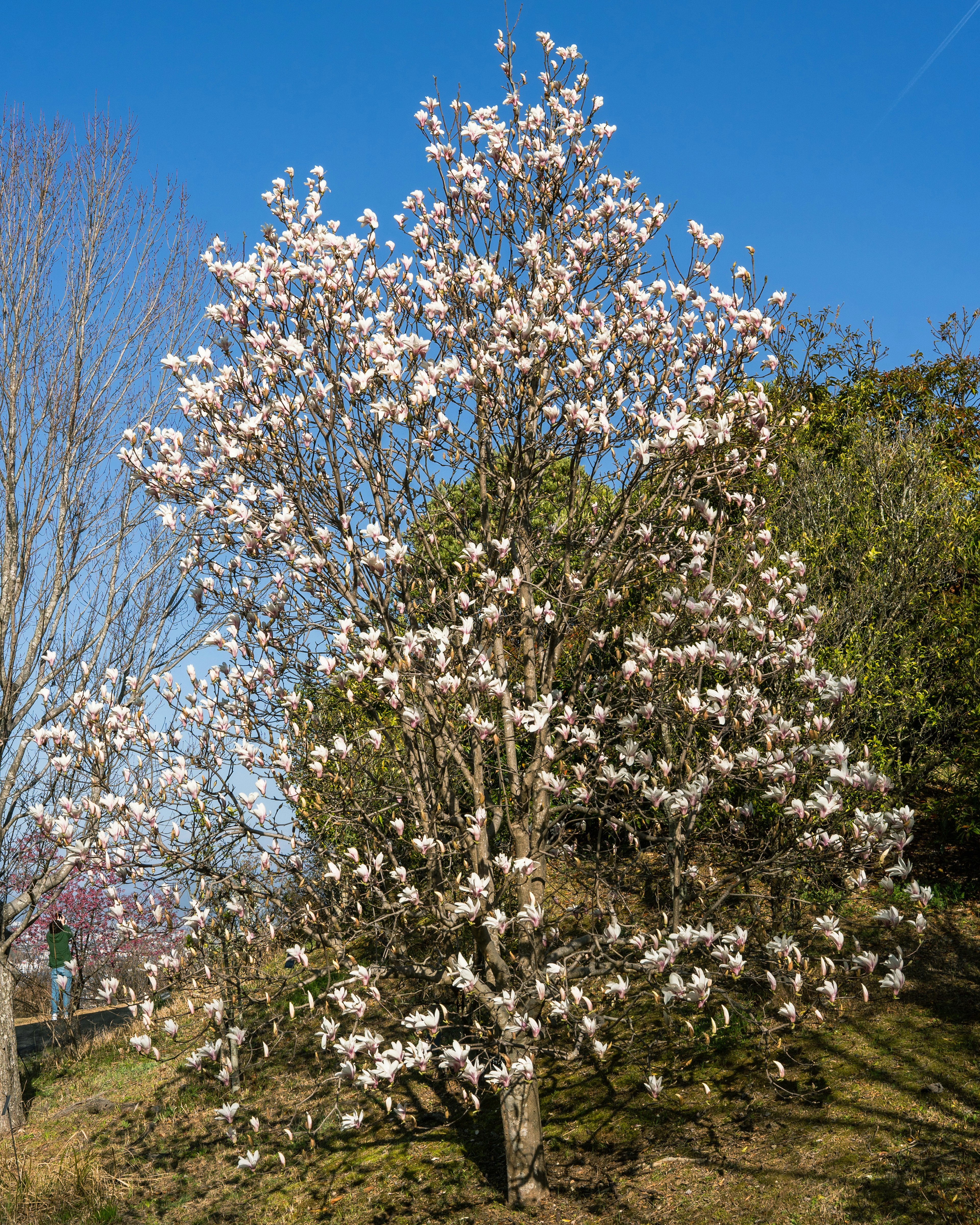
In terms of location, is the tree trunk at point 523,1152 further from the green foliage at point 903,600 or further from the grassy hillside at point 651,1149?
the green foliage at point 903,600

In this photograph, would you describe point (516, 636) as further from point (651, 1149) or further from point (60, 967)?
point (60, 967)

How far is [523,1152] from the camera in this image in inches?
245

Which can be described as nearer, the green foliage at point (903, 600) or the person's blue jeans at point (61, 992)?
the green foliage at point (903, 600)

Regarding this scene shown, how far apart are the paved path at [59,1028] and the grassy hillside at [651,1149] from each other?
4784 mm

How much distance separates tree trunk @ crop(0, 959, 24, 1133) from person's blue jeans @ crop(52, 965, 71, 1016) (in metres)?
3.86

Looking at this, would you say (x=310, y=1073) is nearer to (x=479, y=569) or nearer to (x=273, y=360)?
(x=479, y=569)

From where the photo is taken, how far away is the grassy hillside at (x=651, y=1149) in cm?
555

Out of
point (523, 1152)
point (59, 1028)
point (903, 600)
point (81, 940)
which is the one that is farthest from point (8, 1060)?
point (903, 600)

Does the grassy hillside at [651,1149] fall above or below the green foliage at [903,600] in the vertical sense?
below

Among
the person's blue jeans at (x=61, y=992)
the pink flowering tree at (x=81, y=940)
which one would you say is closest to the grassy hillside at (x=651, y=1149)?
the pink flowering tree at (x=81, y=940)

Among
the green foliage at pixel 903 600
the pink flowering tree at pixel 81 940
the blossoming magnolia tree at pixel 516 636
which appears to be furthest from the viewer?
the pink flowering tree at pixel 81 940

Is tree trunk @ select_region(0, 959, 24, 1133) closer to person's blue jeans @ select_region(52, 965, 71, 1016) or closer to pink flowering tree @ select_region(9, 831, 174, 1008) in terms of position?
pink flowering tree @ select_region(9, 831, 174, 1008)

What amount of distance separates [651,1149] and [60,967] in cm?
1238

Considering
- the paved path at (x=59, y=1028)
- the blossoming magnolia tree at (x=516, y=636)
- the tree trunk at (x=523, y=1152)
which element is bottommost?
the paved path at (x=59, y=1028)
